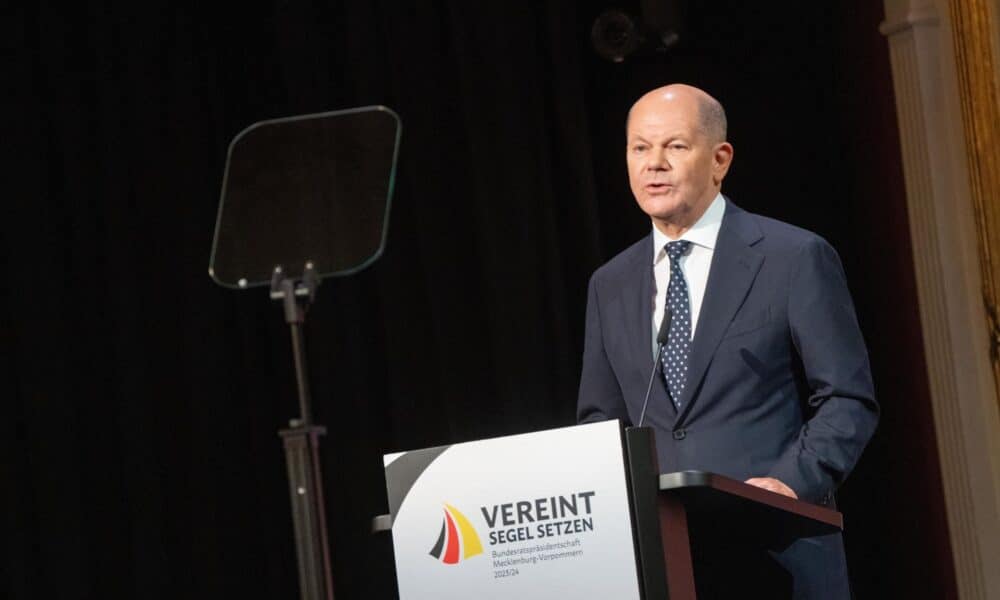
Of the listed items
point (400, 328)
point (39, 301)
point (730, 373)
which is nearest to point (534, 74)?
point (400, 328)

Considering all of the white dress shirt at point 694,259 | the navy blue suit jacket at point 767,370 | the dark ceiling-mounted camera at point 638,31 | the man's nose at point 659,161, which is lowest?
the navy blue suit jacket at point 767,370

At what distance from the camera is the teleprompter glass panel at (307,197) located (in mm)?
2043

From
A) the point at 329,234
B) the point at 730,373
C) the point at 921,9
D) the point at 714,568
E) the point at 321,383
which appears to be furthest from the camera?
the point at 321,383

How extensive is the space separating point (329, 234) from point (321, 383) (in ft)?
7.74

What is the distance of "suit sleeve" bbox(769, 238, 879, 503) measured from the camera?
2.47 m

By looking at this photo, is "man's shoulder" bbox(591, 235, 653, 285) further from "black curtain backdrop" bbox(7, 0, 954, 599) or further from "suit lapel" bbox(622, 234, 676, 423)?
"black curtain backdrop" bbox(7, 0, 954, 599)

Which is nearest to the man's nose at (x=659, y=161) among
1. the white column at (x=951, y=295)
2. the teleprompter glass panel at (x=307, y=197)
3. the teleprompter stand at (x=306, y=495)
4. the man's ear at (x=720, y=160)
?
the man's ear at (x=720, y=160)

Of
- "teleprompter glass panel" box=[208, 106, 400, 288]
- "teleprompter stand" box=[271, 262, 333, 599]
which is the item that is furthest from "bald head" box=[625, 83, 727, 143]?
"teleprompter stand" box=[271, 262, 333, 599]

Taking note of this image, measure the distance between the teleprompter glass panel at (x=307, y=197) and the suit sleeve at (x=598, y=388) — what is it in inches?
36.8

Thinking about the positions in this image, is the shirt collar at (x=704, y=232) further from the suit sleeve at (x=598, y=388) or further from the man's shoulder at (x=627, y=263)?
the suit sleeve at (x=598, y=388)

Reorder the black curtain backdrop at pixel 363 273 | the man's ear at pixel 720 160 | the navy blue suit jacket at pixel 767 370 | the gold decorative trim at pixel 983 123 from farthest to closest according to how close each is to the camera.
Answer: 1. the black curtain backdrop at pixel 363 273
2. the gold decorative trim at pixel 983 123
3. the man's ear at pixel 720 160
4. the navy blue suit jacket at pixel 767 370

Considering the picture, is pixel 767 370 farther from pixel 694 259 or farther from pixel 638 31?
pixel 638 31

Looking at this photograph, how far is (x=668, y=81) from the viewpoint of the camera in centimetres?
433

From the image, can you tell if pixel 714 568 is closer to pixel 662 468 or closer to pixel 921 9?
pixel 662 468
